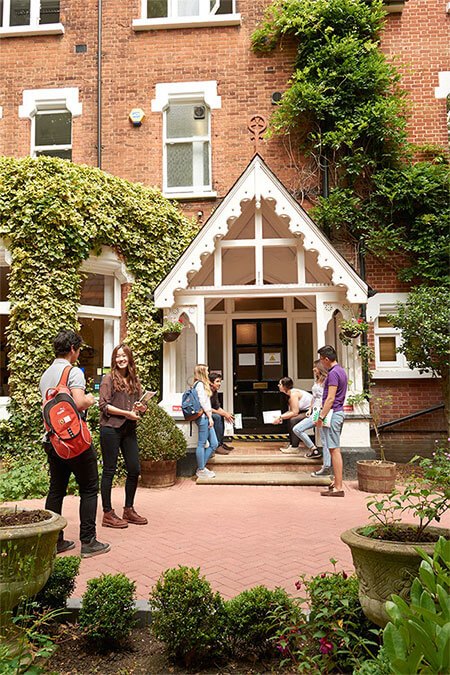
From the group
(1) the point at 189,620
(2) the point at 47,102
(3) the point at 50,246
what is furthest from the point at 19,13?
(1) the point at 189,620

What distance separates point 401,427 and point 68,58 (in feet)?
35.0

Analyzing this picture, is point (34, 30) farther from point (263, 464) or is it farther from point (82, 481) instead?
point (82, 481)

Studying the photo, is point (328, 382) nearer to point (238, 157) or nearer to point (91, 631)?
point (91, 631)

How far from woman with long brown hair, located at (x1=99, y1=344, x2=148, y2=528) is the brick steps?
2.35 m

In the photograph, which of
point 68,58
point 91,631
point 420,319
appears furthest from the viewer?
point 68,58

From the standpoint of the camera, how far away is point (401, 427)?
396 inches

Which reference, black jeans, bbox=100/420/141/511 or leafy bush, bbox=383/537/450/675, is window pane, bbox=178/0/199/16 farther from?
leafy bush, bbox=383/537/450/675

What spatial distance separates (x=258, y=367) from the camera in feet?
36.3

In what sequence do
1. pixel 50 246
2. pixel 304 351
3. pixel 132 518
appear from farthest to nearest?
pixel 304 351 → pixel 50 246 → pixel 132 518

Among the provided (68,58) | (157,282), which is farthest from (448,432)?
(68,58)

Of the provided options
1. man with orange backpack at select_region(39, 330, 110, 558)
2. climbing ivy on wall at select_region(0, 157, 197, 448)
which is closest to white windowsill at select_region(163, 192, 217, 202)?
climbing ivy on wall at select_region(0, 157, 197, 448)

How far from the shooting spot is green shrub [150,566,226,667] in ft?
9.02

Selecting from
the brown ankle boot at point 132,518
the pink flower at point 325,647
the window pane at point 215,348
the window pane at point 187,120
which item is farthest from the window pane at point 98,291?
the pink flower at point 325,647

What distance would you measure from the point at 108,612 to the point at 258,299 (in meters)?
8.81
